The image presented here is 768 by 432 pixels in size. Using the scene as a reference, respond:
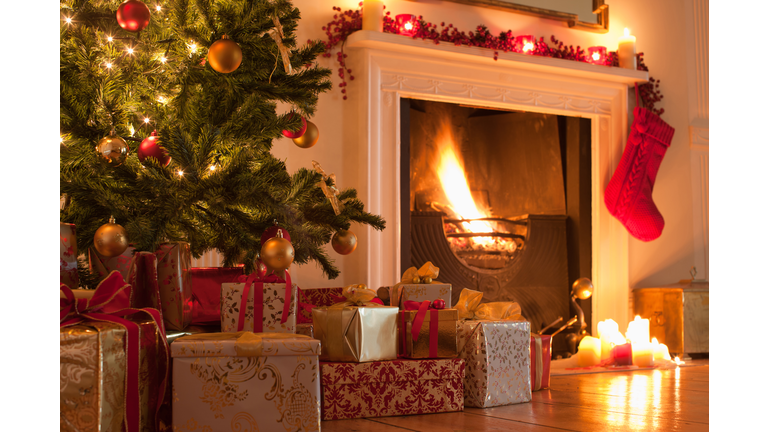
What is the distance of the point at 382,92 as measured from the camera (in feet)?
9.29

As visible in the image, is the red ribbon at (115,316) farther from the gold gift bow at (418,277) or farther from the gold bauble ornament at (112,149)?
the gold gift bow at (418,277)

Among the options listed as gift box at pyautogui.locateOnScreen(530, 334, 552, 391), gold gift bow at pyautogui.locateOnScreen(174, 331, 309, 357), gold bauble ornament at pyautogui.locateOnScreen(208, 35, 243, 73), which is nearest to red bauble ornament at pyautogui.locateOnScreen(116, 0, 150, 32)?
gold bauble ornament at pyautogui.locateOnScreen(208, 35, 243, 73)

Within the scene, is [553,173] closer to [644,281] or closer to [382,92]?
[644,281]

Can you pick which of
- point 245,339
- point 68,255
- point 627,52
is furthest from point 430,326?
point 627,52

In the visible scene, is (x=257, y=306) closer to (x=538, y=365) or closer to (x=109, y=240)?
(x=109, y=240)

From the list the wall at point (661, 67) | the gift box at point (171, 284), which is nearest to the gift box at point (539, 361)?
the gift box at point (171, 284)

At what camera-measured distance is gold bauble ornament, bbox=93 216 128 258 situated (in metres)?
1.22

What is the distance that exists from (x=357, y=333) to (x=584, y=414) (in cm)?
58

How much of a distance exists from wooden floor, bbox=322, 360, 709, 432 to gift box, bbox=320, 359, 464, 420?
3 cm

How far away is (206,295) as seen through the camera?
1.58 meters
